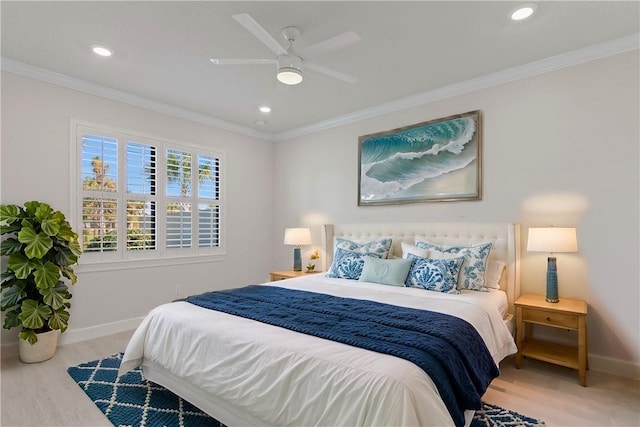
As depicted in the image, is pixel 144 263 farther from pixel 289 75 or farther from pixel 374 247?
pixel 289 75

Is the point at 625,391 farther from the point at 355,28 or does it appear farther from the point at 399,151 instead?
the point at 355,28

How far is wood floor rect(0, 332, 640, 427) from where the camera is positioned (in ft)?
7.26

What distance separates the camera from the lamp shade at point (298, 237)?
480 centimetres

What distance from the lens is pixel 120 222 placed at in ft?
13.1

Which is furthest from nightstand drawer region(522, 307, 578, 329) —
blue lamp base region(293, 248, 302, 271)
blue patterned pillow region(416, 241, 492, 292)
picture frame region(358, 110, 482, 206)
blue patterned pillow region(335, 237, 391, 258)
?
blue lamp base region(293, 248, 302, 271)

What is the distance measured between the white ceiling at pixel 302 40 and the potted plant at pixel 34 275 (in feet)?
4.84

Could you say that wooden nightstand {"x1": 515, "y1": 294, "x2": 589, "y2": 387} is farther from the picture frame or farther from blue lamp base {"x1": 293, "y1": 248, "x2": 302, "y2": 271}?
blue lamp base {"x1": 293, "y1": 248, "x2": 302, "y2": 271}

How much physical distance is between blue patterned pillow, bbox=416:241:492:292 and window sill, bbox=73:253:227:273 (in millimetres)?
3165

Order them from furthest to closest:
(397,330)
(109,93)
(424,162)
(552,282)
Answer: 1. (424,162)
2. (109,93)
3. (552,282)
4. (397,330)

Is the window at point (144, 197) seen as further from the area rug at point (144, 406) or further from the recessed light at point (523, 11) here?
the recessed light at point (523, 11)

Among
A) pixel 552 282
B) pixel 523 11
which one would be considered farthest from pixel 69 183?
pixel 552 282

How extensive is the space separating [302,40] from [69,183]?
287cm

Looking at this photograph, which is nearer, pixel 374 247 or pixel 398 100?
pixel 374 247

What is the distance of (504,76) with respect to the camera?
3.41m
